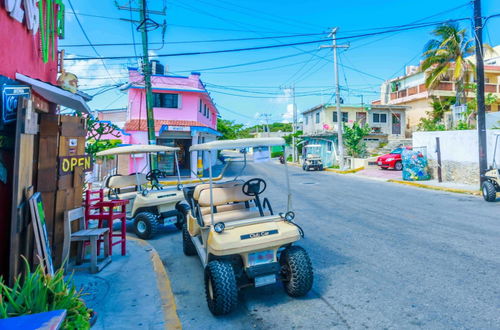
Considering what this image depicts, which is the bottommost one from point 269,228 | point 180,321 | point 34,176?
point 180,321

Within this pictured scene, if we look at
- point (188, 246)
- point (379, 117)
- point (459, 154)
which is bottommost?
point (188, 246)

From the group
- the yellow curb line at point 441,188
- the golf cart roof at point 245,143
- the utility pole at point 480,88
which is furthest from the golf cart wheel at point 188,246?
the utility pole at point 480,88

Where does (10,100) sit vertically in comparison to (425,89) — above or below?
below

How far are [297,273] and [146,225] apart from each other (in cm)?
448

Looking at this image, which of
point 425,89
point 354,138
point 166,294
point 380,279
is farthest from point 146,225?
point 425,89

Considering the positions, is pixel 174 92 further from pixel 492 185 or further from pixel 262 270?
pixel 262 270

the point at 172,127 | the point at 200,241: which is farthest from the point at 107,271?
the point at 172,127

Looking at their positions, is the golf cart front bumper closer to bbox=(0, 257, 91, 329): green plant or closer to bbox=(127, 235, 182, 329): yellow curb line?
bbox=(127, 235, 182, 329): yellow curb line

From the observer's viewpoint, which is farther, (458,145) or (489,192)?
(458,145)

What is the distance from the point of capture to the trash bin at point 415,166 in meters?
18.1

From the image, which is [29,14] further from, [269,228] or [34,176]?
[269,228]

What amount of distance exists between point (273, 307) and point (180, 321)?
1.14 meters

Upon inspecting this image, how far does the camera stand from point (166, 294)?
4.40 metres

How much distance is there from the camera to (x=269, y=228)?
4199 mm
